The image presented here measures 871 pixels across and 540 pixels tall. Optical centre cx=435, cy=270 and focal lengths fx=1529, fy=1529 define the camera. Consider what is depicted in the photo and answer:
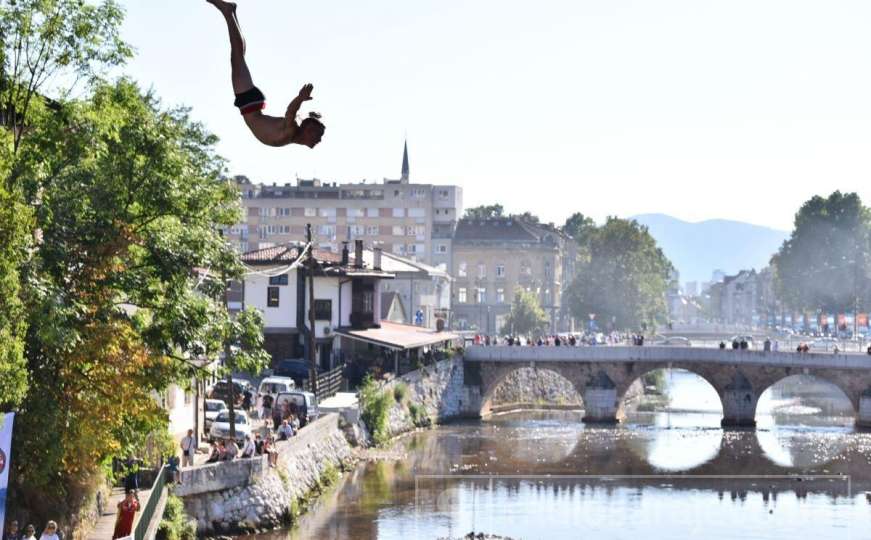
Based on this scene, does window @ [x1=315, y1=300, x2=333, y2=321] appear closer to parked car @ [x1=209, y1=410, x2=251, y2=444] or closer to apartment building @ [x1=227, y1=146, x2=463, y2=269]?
parked car @ [x1=209, y1=410, x2=251, y2=444]

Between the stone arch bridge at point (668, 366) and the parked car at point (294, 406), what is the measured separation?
1115 inches

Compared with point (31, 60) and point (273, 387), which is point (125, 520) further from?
point (273, 387)

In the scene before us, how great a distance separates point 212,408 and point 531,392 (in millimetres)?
43771

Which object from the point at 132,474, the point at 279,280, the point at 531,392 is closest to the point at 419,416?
the point at 279,280

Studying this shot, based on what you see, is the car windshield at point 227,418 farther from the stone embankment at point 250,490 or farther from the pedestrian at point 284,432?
the stone embankment at point 250,490

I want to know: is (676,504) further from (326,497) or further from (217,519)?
(217,519)

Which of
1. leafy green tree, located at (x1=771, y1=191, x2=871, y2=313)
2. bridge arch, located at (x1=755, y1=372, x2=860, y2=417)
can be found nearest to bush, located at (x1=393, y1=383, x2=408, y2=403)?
bridge arch, located at (x1=755, y1=372, x2=860, y2=417)

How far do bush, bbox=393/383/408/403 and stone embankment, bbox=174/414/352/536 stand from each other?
21979mm


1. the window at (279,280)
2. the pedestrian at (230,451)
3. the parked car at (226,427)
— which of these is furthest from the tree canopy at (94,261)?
the window at (279,280)

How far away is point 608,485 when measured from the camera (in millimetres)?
59062

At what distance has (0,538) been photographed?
23609 mm

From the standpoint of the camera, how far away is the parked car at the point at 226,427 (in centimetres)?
5103

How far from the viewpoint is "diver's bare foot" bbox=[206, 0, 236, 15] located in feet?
30.1

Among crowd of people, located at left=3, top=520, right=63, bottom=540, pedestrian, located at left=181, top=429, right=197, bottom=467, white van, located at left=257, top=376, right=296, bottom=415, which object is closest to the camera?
crowd of people, located at left=3, top=520, right=63, bottom=540
